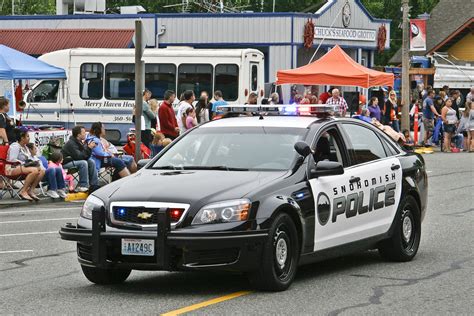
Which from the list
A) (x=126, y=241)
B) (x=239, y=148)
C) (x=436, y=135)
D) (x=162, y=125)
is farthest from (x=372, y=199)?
(x=436, y=135)

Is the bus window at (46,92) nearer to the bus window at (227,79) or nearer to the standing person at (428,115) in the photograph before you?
the bus window at (227,79)

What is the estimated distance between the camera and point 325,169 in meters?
10.3

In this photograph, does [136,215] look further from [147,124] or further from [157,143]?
[147,124]

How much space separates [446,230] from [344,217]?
14.4 feet

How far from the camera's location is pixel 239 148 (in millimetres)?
10602

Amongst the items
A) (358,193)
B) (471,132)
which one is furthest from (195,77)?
(358,193)

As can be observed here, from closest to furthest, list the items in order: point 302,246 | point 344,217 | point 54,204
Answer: point 302,246 < point 344,217 < point 54,204

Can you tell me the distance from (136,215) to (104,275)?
0.92m

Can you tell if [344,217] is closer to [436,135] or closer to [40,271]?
[40,271]

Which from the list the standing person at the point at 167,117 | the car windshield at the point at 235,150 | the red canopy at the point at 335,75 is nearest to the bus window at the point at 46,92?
the red canopy at the point at 335,75

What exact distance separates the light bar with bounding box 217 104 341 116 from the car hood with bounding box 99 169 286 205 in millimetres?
1367

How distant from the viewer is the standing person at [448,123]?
34.7m

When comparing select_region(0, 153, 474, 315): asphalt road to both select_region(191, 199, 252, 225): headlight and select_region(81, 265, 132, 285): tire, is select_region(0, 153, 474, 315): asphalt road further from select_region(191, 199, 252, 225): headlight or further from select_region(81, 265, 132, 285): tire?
select_region(191, 199, 252, 225): headlight

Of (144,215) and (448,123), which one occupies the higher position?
(144,215)
